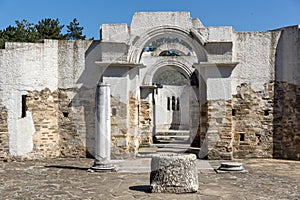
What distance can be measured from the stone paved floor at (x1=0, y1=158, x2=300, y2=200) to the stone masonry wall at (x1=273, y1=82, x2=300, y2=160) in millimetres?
935

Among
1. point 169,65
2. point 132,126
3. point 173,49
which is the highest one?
point 173,49

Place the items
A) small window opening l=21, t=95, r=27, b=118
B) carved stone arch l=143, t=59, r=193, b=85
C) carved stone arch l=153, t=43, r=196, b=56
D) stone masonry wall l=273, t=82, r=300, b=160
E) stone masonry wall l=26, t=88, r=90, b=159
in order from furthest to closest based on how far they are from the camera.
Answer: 1. carved stone arch l=153, t=43, r=196, b=56
2. carved stone arch l=143, t=59, r=193, b=85
3. stone masonry wall l=26, t=88, r=90, b=159
4. small window opening l=21, t=95, r=27, b=118
5. stone masonry wall l=273, t=82, r=300, b=160

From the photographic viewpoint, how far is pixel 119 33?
1118 centimetres

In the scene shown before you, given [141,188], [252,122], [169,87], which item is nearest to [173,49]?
[169,87]

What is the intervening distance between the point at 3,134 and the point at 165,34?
6228mm

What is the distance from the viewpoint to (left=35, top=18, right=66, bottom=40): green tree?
94.1ft

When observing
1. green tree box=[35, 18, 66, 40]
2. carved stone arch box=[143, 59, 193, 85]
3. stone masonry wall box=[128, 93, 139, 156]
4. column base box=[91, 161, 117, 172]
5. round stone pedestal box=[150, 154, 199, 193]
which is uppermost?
green tree box=[35, 18, 66, 40]

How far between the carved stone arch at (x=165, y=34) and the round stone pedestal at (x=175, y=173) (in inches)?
205

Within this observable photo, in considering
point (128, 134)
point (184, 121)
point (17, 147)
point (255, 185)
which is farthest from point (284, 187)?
point (184, 121)

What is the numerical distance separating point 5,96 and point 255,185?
8.11 meters

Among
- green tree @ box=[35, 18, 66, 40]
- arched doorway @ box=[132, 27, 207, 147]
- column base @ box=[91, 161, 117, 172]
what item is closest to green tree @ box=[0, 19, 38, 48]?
green tree @ box=[35, 18, 66, 40]

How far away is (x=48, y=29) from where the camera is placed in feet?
94.9

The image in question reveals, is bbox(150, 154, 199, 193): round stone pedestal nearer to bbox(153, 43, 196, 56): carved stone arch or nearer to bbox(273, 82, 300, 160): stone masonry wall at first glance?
bbox(273, 82, 300, 160): stone masonry wall

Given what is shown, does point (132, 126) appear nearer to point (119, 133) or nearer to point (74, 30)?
point (119, 133)
